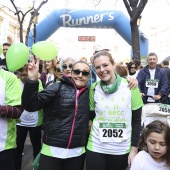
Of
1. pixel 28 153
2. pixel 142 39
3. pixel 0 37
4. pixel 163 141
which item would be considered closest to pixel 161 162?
pixel 163 141

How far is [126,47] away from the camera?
52469 mm

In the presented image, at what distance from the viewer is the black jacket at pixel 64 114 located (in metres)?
2.20

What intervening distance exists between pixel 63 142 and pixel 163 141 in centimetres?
82

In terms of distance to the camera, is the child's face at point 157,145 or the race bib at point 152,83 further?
the race bib at point 152,83

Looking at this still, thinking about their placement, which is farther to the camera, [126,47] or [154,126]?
[126,47]

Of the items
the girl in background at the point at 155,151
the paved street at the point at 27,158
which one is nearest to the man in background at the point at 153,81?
the paved street at the point at 27,158

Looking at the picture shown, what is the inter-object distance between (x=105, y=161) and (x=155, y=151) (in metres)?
0.49

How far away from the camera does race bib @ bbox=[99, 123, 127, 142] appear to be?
7.39 feet

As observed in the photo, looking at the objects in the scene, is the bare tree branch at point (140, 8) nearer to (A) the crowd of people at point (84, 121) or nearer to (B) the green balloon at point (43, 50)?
(B) the green balloon at point (43, 50)

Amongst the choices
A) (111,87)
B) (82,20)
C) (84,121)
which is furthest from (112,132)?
(82,20)

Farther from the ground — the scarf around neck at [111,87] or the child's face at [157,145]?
the scarf around neck at [111,87]

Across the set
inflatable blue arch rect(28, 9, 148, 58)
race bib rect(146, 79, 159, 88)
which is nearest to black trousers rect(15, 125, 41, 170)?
race bib rect(146, 79, 159, 88)

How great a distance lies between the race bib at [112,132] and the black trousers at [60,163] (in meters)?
0.29

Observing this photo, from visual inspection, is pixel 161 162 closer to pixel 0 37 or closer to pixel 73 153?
pixel 73 153
